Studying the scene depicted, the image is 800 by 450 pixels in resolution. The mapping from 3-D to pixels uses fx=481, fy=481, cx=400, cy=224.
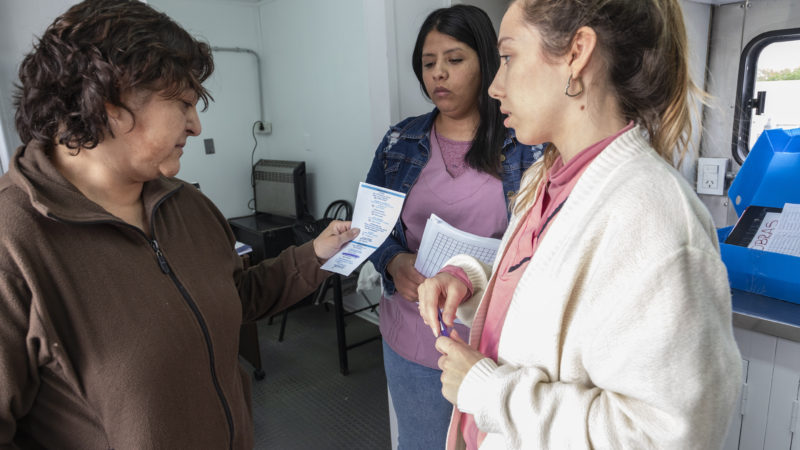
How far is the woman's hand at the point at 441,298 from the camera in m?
0.99

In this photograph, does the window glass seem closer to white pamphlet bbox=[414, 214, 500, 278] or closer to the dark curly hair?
white pamphlet bbox=[414, 214, 500, 278]

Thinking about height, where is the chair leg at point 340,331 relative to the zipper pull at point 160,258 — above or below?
below

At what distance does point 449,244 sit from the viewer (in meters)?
1.30

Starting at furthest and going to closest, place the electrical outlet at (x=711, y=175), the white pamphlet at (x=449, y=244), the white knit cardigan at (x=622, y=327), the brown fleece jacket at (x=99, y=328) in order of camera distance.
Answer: the electrical outlet at (x=711, y=175)
the white pamphlet at (x=449, y=244)
the brown fleece jacket at (x=99, y=328)
the white knit cardigan at (x=622, y=327)

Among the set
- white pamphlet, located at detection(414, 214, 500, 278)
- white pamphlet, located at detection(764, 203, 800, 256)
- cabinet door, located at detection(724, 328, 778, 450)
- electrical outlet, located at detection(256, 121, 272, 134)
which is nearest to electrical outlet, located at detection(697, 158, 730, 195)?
white pamphlet, located at detection(764, 203, 800, 256)

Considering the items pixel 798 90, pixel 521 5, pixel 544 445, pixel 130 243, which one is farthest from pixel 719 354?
pixel 798 90

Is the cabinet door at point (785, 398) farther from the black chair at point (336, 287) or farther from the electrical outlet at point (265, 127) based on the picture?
the electrical outlet at point (265, 127)

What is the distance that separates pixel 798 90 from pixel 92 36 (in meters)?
2.68

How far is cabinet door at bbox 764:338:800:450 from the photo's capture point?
4.89ft

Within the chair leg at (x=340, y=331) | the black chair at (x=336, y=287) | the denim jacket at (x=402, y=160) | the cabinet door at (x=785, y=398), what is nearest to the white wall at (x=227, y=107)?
the black chair at (x=336, y=287)

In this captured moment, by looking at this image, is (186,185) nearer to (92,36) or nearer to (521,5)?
(92,36)

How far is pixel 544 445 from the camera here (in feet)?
2.32

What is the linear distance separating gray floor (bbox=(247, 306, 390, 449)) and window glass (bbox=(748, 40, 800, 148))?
2.43 meters

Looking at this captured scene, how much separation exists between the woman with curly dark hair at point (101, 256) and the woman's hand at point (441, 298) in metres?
0.44
